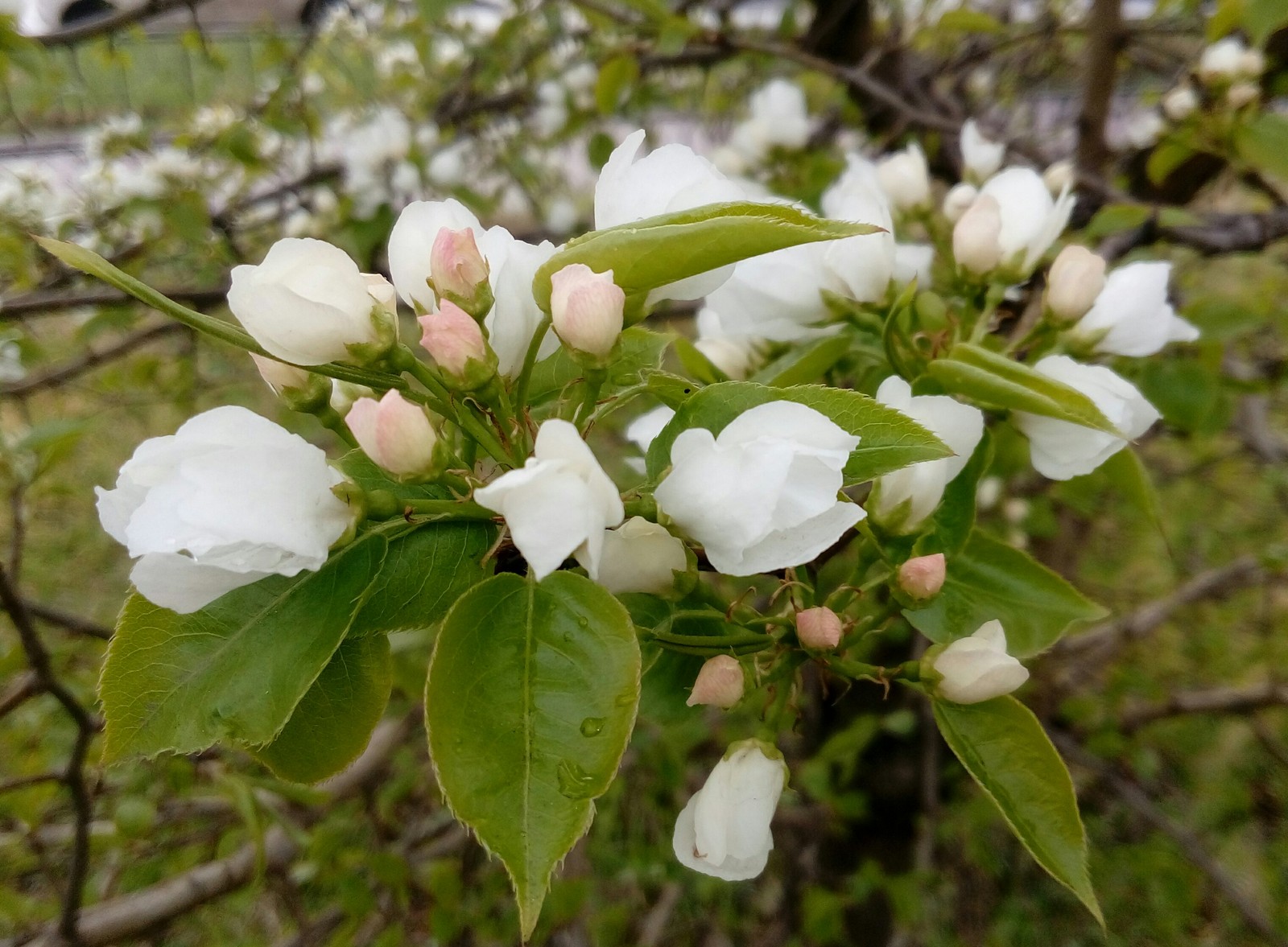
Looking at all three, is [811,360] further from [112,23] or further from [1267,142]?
[112,23]

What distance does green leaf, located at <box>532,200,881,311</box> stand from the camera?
49 cm

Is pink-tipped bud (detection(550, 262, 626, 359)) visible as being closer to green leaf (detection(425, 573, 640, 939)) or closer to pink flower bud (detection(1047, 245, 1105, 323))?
green leaf (detection(425, 573, 640, 939))

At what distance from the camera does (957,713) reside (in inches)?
25.3

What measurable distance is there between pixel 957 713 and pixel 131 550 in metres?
0.56

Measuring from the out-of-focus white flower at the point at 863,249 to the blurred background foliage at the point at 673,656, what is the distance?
304 millimetres

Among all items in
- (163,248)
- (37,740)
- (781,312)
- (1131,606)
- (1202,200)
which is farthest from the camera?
(1131,606)

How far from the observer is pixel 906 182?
1124 mm

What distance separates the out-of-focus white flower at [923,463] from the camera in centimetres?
64

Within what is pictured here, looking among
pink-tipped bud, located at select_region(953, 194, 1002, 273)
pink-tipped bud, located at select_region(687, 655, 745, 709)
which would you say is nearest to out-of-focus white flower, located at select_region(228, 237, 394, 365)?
pink-tipped bud, located at select_region(687, 655, 745, 709)

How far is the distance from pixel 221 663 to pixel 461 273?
0.93 feet

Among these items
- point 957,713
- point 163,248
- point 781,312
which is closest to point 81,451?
point 163,248

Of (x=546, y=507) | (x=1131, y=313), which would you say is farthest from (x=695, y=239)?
(x=1131, y=313)

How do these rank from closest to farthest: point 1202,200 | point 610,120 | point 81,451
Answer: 1. point 1202,200
2. point 610,120
3. point 81,451

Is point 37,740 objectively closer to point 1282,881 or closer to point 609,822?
point 609,822
